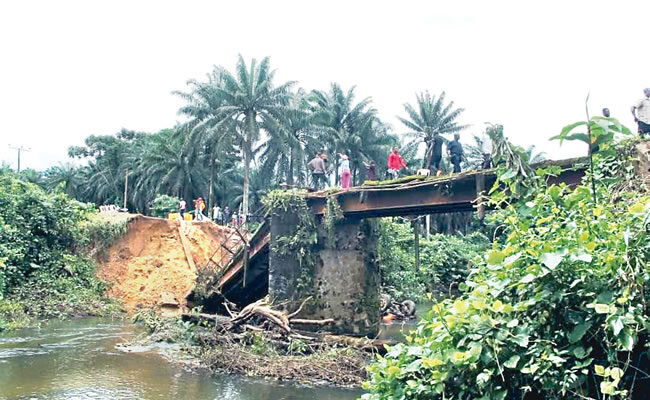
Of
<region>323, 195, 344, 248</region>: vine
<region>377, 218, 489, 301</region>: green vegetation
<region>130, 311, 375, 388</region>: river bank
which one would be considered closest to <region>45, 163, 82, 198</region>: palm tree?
<region>377, 218, 489, 301</region>: green vegetation

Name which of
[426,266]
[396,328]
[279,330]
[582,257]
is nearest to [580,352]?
[582,257]

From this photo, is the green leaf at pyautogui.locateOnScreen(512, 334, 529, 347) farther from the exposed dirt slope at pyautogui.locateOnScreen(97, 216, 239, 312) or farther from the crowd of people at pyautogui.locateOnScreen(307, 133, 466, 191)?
the exposed dirt slope at pyautogui.locateOnScreen(97, 216, 239, 312)

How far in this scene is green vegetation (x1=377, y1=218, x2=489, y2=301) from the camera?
28.7 meters

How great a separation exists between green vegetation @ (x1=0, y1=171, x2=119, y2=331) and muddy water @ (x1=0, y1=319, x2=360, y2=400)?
581 cm

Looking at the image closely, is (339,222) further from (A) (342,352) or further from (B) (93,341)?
(B) (93,341)

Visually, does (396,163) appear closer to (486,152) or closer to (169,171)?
(486,152)

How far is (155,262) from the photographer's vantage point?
28031 millimetres

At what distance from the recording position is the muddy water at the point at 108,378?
1078cm

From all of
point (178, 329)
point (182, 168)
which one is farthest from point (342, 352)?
point (182, 168)

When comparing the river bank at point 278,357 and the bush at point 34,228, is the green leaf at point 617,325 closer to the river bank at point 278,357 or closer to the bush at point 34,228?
the river bank at point 278,357

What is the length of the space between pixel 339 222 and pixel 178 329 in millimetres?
6049

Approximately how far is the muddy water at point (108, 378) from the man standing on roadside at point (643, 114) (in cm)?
724

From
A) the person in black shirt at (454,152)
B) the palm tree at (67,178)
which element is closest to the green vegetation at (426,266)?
the person in black shirt at (454,152)

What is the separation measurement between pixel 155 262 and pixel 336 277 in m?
14.8
